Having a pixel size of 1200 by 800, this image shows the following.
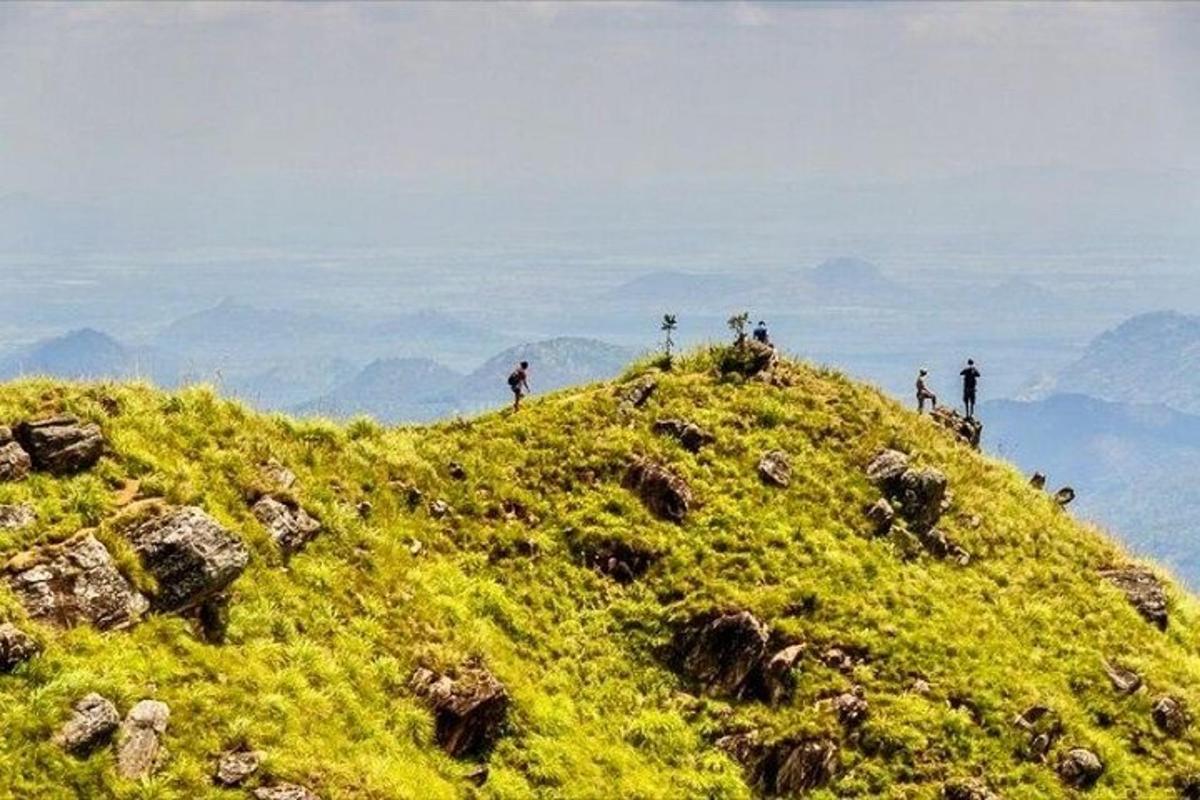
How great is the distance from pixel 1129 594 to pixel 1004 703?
12205 mm

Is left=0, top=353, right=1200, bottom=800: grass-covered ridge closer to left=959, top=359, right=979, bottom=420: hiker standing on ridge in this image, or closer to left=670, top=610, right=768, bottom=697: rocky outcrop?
left=670, top=610, right=768, bottom=697: rocky outcrop

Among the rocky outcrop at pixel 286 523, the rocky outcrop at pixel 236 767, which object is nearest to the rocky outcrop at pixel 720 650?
the rocky outcrop at pixel 286 523

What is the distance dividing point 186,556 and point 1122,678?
3148cm

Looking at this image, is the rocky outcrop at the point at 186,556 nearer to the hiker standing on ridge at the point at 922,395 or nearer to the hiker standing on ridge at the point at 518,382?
the hiker standing on ridge at the point at 518,382

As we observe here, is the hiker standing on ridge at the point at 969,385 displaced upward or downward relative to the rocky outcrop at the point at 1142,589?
upward

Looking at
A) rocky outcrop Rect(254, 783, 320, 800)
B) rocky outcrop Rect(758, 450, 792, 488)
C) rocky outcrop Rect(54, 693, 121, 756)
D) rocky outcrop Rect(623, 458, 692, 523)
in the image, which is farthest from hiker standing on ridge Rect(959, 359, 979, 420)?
rocky outcrop Rect(54, 693, 121, 756)

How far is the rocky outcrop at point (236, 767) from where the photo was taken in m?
26.0

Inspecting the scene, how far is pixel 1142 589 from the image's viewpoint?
46.9m

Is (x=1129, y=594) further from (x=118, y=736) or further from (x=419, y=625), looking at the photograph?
(x=118, y=736)

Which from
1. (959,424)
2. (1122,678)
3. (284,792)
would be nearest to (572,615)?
(284,792)

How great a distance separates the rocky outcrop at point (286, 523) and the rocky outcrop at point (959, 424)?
34923 millimetres

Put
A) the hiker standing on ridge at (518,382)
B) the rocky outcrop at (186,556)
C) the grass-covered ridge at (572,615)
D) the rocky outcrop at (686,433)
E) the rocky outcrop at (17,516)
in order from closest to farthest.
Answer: the grass-covered ridge at (572,615)
the rocky outcrop at (17,516)
the rocky outcrop at (186,556)
the rocky outcrop at (686,433)
the hiker standing on ridge at (518,382)

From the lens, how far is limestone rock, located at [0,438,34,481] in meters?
31.8

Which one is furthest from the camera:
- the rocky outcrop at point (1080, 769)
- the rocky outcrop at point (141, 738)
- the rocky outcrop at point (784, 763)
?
the rocky outcrop at point (1080, 769)
